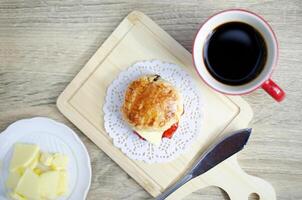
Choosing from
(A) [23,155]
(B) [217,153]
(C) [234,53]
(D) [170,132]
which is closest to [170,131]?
(D) [170,132]

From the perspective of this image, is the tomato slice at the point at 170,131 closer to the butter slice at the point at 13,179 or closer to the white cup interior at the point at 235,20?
the white cup interior at the point at 235,20

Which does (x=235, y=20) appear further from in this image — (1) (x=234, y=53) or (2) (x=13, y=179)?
(2) (x=13, y=179)

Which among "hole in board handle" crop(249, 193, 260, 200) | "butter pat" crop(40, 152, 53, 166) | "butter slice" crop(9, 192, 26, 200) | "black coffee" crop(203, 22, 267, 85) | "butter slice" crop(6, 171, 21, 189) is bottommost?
"butter slice" crop(9, 192, 26, 200)

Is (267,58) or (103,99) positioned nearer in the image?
(267,58)

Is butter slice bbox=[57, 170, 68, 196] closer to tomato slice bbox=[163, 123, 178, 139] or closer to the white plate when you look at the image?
the white plate

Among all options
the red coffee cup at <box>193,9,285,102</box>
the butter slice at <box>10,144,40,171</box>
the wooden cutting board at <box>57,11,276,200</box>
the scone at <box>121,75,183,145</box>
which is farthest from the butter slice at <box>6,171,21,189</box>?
the red coffee cup at <box>193,9,285,102</box>
